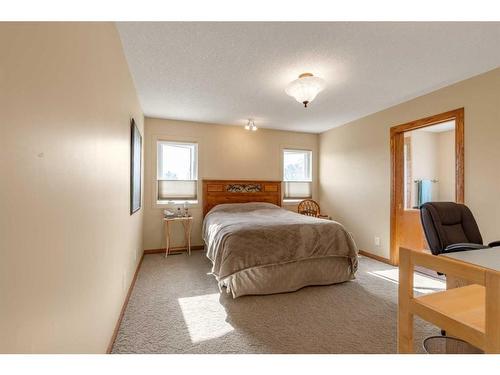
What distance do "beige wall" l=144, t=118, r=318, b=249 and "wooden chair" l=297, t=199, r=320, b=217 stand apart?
0.27 m

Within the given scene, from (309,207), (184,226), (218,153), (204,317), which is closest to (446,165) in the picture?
(309,207)

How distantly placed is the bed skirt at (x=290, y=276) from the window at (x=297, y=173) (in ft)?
8.04

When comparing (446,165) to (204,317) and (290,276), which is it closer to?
(290,276)

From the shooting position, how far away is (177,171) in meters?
4.41

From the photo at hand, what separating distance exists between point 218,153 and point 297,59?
261 cm

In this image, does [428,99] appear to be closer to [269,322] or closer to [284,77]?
[284,77]

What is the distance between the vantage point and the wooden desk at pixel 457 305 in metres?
0.77

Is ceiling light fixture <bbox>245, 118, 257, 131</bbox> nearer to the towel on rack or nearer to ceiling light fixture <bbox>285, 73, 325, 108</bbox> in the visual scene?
ceiling light fixture <bbox>285, 73, 325, 108</bbox>

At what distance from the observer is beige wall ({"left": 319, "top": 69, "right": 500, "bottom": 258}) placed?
245cm

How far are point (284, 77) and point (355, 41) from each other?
828 mm

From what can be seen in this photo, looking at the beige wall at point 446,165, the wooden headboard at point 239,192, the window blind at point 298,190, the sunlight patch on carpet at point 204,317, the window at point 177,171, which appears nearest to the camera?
the sunlight patch on carpet at point 204,317

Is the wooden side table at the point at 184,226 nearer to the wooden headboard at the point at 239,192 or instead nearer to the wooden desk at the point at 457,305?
the wooden headboard at the point at 239,192

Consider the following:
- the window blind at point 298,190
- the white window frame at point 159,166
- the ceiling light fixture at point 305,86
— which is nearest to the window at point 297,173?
the window blind at point 298,190

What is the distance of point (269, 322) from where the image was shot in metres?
1.98
